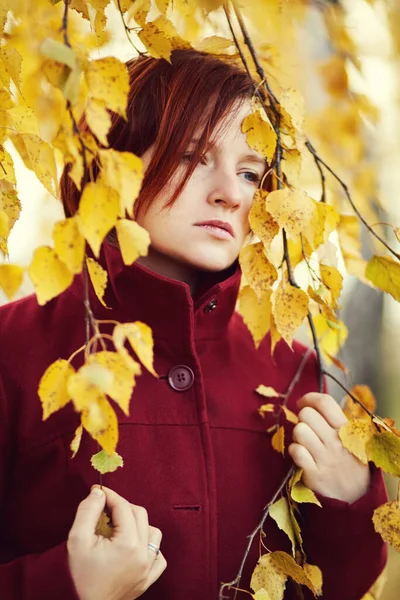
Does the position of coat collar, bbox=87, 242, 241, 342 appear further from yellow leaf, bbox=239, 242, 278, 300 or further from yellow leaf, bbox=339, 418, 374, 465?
yellow leaf, bbox=339, 418, 374, 465

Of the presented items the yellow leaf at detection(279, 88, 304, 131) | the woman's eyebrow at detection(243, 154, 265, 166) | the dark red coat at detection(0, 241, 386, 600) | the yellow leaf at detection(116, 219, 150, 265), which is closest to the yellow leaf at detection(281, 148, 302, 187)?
the yellow leaf at detection(279, 88, 304, 131)

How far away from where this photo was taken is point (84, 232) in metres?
0.73

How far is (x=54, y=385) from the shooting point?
30.4 inches

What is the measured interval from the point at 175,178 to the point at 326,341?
2.18 feet

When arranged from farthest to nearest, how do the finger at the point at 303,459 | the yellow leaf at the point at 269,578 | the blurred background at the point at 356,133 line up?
1. the blurred background at the point at 356,133
2. the finger at the point at 303,459
3. the yellow leaf at the point at 269,578

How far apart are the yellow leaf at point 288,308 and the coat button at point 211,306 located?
0.69ft

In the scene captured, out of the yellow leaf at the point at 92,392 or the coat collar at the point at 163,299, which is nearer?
the yellow leaf at the point at 92,392

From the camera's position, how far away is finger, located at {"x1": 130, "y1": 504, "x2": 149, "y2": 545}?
1.00m

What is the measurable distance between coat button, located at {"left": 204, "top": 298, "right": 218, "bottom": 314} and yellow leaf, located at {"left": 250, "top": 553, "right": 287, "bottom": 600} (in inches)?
16.3

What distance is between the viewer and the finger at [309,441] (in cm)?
116

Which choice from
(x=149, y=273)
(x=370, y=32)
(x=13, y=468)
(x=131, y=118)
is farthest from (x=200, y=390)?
(x=370, y=32)

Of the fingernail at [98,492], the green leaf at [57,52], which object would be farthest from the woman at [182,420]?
the green leaf at [57,52]

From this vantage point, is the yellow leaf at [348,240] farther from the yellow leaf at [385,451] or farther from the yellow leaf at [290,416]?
the yellow leaf at [385,451]

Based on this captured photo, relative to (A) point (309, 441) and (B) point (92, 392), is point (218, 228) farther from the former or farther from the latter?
(B) point (92, 392)
